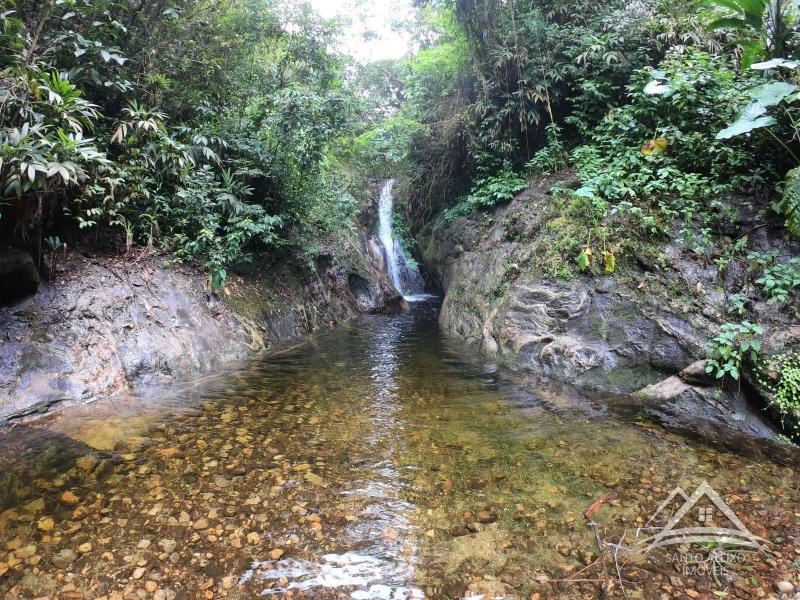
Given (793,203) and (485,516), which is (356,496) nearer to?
(485,516)

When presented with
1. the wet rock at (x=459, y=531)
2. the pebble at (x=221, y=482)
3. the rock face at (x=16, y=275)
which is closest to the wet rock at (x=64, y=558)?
the pebble at (x=221, y=482)

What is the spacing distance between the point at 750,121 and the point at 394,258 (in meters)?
11.7

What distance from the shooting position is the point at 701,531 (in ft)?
8.80

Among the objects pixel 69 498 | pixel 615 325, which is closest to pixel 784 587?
pixel 615 325

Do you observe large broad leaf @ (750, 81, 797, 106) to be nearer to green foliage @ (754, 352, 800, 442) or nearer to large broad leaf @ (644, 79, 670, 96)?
large broad leaf @ (644, 79, 670, 96)

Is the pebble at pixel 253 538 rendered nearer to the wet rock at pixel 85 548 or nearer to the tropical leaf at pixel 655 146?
the wet rock at pixel 85 548

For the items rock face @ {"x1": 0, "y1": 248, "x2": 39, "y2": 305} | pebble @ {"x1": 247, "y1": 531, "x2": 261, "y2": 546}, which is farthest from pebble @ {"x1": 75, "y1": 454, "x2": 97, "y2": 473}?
rock face @ {"x1": 0, "y1": 248, "x2": 39, "y2": 305}

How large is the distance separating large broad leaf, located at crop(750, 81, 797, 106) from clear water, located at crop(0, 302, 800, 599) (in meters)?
3.76

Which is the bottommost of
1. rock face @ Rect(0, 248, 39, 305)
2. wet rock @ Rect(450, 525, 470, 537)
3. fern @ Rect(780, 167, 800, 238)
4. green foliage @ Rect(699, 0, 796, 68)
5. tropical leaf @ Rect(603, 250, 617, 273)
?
wet rock @ Rect(450, 525, 470, 537)

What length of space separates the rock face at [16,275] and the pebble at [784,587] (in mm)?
7030

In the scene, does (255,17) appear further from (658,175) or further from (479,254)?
(658,175)

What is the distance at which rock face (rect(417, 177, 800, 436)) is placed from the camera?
4.65 metres

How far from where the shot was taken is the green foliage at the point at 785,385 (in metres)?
3.90

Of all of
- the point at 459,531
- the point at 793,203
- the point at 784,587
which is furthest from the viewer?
the point at 793,203
